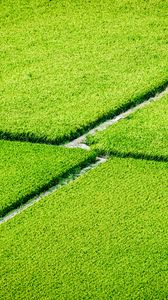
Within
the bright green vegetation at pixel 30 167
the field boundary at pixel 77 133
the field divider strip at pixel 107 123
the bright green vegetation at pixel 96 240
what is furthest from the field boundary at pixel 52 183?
the field boundary at pixel 77 133

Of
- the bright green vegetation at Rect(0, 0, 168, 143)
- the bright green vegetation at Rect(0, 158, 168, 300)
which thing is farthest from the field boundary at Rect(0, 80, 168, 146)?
the bright green vegetation at Rect(0, 158, 168, 300)

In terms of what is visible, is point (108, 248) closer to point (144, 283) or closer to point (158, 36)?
point (144, 283)

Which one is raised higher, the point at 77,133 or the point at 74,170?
the point at 77,133

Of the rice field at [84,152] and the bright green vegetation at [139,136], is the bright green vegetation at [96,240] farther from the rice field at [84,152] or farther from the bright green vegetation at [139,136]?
the bright green vegetation at [139,136]

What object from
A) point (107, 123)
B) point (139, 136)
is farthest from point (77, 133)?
point (139, 136)

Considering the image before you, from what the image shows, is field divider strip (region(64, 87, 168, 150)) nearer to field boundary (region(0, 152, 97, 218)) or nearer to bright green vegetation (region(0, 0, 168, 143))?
bright green vegetation (region(0, 0, 168, 143))

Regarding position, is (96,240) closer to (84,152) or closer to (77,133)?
(84,152)

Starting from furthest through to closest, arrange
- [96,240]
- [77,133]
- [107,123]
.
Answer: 1. [107,123]
2. [77,133]
3. [96,240]

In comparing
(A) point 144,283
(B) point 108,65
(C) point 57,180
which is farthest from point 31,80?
(A) point 144,283
